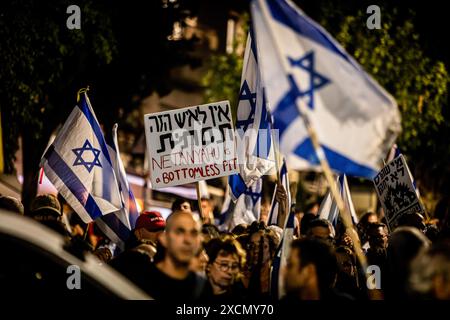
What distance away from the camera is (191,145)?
34.8 feet

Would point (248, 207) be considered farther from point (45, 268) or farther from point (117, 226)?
point (45, 268)

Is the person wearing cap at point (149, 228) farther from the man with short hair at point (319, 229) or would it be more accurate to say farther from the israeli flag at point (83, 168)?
the man with short hair at point (319, 229)

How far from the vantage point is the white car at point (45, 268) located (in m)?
4.70

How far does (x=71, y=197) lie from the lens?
10.1 m

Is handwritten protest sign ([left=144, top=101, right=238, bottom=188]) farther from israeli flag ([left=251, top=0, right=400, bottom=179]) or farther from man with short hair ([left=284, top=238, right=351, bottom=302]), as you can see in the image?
man with short hair ([left=284, top=238, right=351, bottom=302])

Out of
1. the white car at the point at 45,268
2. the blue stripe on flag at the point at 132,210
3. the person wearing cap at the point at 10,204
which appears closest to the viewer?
the white car at the point at 45,268

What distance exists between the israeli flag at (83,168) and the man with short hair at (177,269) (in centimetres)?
391

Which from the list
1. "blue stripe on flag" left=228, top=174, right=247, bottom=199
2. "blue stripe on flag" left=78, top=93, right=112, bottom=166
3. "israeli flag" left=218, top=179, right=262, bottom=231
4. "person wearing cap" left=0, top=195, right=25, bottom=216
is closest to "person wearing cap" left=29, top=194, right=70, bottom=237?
"person wearing cap" left=0, top=195, right=25, bottom=216

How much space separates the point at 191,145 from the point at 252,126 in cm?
70

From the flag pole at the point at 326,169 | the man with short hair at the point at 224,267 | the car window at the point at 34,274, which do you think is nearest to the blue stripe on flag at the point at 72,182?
the man with short hair at the point at 224,267

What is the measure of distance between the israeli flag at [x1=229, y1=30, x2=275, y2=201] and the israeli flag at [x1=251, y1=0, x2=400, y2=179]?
325cm

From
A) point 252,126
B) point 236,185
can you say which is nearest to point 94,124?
point 252,126

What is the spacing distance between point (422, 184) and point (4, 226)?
25416mm

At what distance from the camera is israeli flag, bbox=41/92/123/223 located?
10.0 meters
